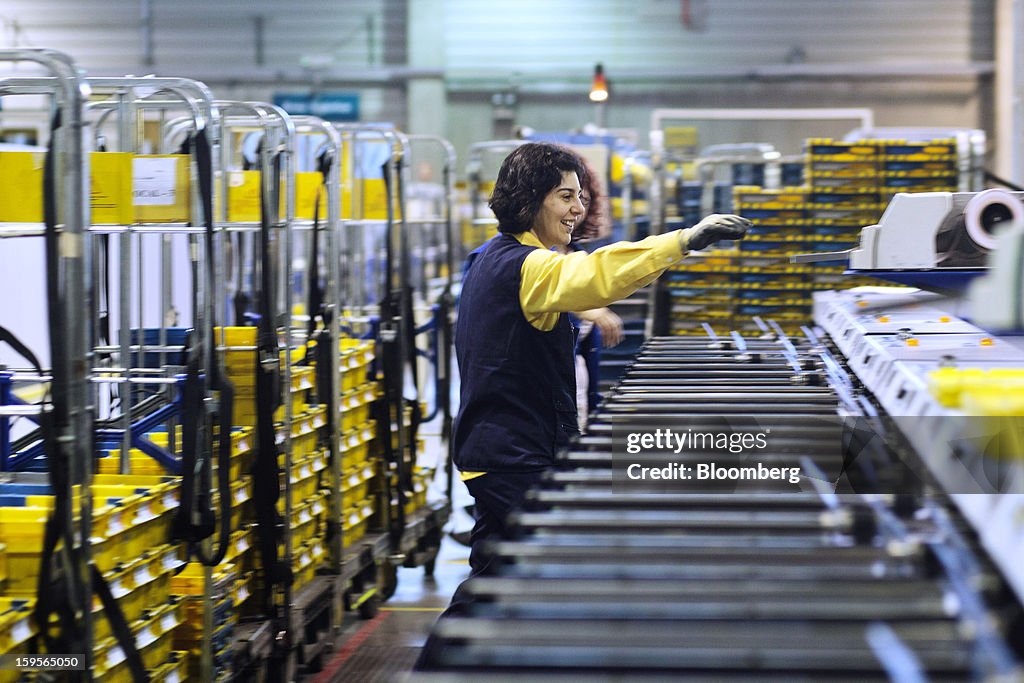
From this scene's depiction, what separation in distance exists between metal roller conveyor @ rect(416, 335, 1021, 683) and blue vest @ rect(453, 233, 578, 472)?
0.87 meters

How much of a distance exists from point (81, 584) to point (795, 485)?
1951mm

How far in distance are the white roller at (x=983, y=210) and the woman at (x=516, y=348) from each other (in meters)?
1.22

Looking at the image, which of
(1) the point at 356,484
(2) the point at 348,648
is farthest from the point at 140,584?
(1) the point at 356,484

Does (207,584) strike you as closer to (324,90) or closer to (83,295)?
(83,295)

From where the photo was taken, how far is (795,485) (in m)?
2.54

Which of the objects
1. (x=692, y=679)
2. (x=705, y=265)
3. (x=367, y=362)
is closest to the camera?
(x=692, y=679)

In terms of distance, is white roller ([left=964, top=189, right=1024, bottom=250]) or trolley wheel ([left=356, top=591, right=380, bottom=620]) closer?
white roller ([left=964, top=189, right=1024, bottom=250])

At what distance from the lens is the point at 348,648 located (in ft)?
19.1

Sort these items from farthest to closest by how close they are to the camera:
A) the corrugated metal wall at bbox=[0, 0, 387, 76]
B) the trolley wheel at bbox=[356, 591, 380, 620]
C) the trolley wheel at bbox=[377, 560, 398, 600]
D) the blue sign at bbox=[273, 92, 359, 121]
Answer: the corrugated metal wall at bbox=[0, 0, 387, 76] < the blue sign at bbox=[273, 92, 359, 121] < the trolley wheel at bbox=[377, 560, 398, 600] < the trolley wheel at bbox=[356, 591, 380, 620]

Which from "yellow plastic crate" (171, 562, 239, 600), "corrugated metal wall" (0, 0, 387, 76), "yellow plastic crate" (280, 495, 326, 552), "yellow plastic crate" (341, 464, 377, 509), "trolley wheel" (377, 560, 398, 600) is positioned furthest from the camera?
"corrugated metal wall" (0, 0, 387, 76)

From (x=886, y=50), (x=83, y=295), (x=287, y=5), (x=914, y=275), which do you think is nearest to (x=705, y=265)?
(x=914, y=275)

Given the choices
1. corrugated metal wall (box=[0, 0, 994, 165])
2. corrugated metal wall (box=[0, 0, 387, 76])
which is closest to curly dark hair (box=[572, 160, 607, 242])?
corrugated metal wall (box=[0, 0, 994, 165])

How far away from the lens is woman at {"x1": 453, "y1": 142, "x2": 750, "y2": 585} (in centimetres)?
355

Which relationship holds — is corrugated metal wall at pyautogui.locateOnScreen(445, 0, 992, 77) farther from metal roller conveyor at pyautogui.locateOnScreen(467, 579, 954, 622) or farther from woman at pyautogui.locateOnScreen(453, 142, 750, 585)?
metal roller conveyor at pyautogui.locateOnScreen(467, 579, 954, 622)
